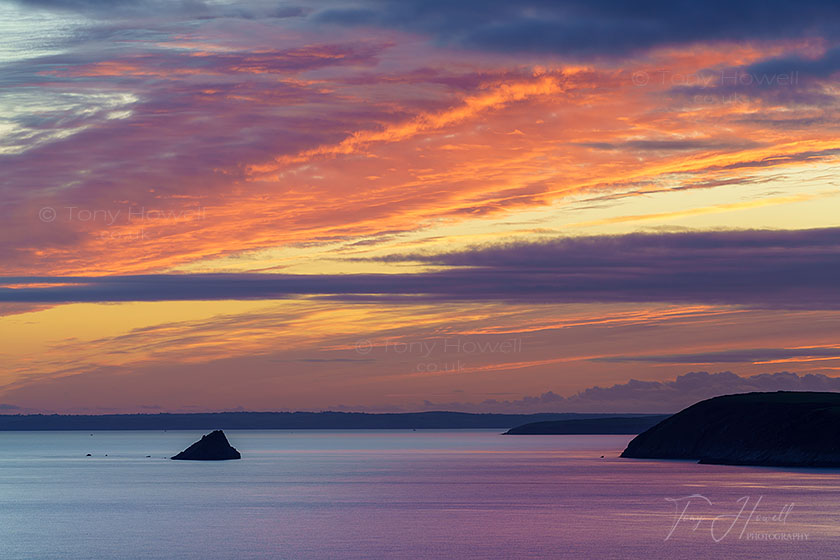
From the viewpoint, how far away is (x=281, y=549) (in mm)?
79750

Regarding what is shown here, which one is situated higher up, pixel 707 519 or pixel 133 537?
pixel 133 537

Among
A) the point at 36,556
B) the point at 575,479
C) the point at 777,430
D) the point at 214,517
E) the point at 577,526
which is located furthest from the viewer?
the point at 777,430

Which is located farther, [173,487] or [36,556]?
[173,487]

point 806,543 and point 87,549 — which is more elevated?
point 87,549

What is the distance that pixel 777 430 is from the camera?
19225 centimetres

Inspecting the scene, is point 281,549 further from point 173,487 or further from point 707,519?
point 173,487

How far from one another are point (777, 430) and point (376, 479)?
7167 centimetres

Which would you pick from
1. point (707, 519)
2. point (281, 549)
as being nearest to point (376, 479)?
point (707, 519)

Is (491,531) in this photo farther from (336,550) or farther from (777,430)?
(777,430)

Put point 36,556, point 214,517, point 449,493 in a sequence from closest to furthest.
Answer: point 36,556 → point 214,517 → point 449,493

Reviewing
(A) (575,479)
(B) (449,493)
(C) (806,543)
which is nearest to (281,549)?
(C) (806,543)

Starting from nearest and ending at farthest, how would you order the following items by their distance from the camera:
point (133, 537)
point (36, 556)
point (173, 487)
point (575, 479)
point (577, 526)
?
point (36, 556) → point (133, 537) → point (577, 526) → point (173, 487) → point (575, 479)

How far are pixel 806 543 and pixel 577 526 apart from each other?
2097cm

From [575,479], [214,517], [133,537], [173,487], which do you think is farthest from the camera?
[575,479]
